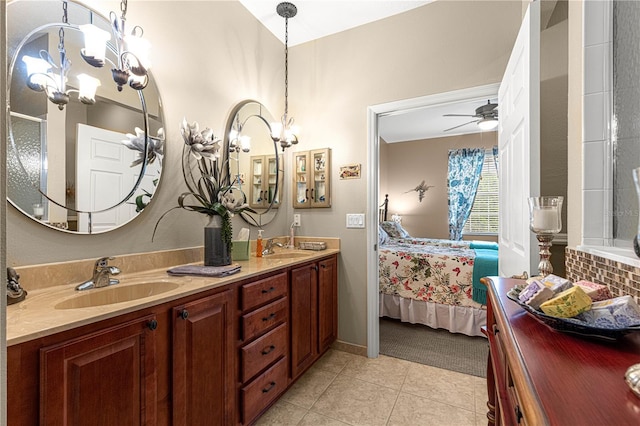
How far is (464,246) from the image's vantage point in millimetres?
3809

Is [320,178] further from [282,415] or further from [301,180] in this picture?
[282,415]

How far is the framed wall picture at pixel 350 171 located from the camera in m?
2.43

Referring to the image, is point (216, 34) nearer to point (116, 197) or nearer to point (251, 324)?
point (116, 197)

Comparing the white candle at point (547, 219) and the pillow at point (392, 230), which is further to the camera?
the pillow at point (392, 230)

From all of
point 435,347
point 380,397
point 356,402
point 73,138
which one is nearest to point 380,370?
→ point 380,397

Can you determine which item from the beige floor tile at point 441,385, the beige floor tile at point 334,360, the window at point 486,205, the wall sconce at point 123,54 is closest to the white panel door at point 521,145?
the beige floor tile at point 441,385

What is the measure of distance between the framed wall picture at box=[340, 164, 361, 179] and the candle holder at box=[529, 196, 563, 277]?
1.57 m

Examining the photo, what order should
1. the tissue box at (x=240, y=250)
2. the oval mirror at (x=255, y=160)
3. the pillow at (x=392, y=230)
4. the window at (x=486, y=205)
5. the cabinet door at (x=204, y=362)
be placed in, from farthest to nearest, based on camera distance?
the window at (x=486, y=205) < the pillow at (x=392, y=230) < the oval mirror at (x=255, y=160) < the tissue box at (x=240, y=250) < the cabinet door at (x=204, y=362)

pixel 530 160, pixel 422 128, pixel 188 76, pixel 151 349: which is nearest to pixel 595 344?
pixel 530 160

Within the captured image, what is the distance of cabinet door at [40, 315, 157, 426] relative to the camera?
0.77 m

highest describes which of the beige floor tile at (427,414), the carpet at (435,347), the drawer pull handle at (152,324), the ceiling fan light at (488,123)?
the ceiling fan light at (488,123)

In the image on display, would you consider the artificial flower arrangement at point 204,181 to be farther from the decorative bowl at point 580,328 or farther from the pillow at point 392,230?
the pillow at point 392,230

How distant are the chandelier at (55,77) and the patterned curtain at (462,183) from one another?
5.54 m

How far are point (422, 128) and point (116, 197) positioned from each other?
494cm
